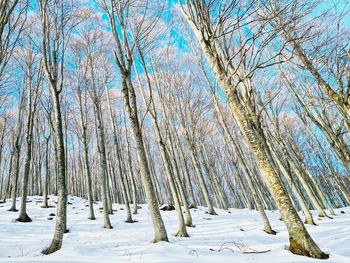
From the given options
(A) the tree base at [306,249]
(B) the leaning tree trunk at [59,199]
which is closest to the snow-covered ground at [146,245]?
(A) the tree base at [306,249]

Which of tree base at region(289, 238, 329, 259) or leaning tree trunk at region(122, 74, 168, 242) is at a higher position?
leaning tree trunk at region(122, 74, 168, 242)

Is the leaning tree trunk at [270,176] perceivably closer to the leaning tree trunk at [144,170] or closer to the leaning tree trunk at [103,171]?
the leaning tree trunk at [144,170]

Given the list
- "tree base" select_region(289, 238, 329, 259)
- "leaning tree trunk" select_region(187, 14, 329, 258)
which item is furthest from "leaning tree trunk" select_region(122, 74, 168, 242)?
"tree base" select_region(289, 238, 329, 259)

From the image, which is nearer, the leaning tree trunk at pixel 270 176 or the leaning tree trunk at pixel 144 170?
the leaning tree trunk at pixel 270 176

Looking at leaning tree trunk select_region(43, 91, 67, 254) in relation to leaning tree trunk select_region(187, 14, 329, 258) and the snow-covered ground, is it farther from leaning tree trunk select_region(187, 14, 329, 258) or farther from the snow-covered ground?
leaning tree trunk select_region(187, 14, 329, 258)

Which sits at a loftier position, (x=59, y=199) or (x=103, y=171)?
(x=103, y=171)

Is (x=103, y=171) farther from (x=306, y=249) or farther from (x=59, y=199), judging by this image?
(x=306, y=249)

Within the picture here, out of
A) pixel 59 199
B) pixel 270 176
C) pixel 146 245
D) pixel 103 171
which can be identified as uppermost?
pixel 103 171

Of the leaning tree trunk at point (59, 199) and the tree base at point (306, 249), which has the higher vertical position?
the leaning tree trunk at point (59, 199)

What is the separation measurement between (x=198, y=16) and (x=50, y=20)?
4.82 m

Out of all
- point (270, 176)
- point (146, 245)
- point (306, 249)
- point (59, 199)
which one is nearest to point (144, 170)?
point (146, 245)

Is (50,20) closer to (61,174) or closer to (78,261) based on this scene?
(61,174)

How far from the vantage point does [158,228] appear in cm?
468

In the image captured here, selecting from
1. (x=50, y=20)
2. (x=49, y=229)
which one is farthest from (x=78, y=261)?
(x=50, y=20)
